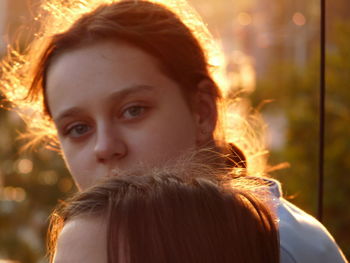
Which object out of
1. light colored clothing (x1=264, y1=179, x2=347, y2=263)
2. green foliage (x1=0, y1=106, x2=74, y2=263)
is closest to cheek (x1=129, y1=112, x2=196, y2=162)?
light colored clothing (x1=264, y1=179, x2=347, y2=263)

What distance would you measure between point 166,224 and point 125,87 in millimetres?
761

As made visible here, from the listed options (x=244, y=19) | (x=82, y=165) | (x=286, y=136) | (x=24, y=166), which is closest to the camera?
(x=82, y=165)

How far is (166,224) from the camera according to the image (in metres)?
1.20

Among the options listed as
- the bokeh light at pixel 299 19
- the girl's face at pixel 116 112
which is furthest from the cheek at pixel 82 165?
the bokeh light at pixel 299 19

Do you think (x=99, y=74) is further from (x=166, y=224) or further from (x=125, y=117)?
(x=166, y=224)

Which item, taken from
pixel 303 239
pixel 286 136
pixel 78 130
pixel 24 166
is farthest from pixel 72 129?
pixel 24 166

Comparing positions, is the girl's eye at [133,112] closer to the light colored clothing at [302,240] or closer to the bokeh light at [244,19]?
the light colored clothing at [302,240]

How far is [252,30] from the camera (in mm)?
23750

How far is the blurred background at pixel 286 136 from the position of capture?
6633 mm

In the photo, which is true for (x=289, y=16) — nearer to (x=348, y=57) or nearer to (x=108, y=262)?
(x=348, y=57)

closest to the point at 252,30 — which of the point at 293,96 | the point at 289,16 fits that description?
the point at 289,16

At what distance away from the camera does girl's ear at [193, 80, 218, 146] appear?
6.70 ft

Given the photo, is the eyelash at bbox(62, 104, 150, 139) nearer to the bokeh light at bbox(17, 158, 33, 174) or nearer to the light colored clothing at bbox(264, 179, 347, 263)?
the light colored clothing at bbox(264, 179, 347, 263)

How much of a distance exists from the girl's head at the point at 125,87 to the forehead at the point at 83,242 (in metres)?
0.53
